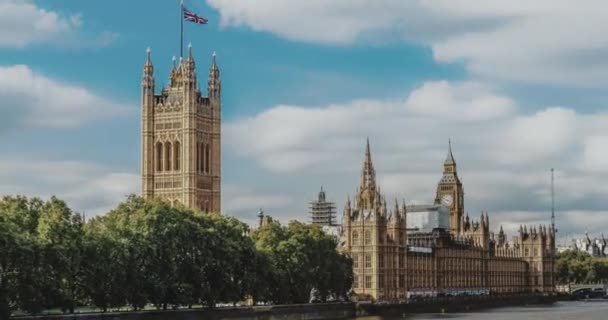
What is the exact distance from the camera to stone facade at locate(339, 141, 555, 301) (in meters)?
137

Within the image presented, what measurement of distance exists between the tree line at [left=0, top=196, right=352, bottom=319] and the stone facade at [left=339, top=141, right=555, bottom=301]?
22567 mm

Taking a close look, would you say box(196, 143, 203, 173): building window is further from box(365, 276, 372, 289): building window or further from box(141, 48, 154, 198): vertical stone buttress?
box(365, 276, 372, 289): building window

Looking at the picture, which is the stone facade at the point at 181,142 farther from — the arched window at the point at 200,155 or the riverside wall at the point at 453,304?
the riverside wall at the point at 453,304

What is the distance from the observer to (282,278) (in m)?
105

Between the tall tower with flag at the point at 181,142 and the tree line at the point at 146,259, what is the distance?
46.5m

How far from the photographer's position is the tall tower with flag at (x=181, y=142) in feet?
518

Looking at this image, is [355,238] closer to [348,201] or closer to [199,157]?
[348,201]

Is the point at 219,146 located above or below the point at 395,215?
above

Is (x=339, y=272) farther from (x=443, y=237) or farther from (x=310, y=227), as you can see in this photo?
(x=443, y=237)

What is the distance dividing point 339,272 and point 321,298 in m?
3.33

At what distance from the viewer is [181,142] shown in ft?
525

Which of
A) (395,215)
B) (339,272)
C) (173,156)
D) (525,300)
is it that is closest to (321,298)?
(339,272)

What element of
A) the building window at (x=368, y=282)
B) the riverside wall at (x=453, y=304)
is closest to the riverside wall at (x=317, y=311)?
the riverside wall at (x=453, y=304)

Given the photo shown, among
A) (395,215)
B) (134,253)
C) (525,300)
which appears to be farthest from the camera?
(525,300)
